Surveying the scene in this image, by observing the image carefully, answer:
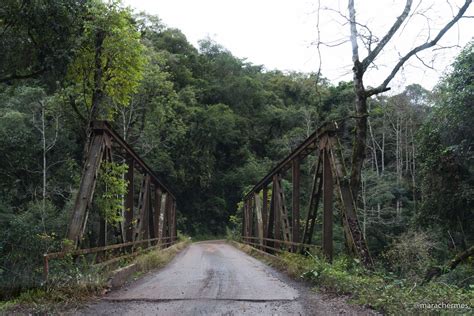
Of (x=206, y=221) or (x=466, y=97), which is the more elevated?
(x=466, y=97)

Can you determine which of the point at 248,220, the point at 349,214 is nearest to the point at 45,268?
the point at 349,214

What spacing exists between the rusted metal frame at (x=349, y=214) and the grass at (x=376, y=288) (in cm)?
28

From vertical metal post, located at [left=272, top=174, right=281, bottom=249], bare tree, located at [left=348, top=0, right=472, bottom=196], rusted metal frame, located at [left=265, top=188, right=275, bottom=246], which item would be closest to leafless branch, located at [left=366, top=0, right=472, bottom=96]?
bare tree, located at [left=348, top=0, right=472, bottom=196]

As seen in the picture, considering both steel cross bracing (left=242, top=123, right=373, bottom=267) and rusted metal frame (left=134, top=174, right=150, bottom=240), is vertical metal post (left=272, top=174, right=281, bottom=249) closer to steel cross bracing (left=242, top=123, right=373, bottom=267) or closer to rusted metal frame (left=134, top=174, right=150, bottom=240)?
steel cross bracing (left=242, top=123, right=373, bottom=267)

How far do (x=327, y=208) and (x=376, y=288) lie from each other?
333 centimetres

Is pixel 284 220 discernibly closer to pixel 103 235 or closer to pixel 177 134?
pixel 103 235

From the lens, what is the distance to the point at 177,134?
3362 centimetres

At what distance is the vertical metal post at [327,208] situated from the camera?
909 centimetres

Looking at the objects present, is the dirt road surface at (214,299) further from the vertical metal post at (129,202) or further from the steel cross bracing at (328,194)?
the vertical metal post at (129,202)

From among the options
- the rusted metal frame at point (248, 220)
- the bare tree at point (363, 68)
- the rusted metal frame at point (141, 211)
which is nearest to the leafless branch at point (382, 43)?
the bare tree at point (363, 68)

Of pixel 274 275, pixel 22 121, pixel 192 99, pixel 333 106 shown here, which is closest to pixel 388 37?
A: pixel 274 275

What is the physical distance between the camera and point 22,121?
919 inches

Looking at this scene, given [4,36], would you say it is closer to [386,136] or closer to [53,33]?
[53,33]

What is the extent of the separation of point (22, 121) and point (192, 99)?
2088 cm
